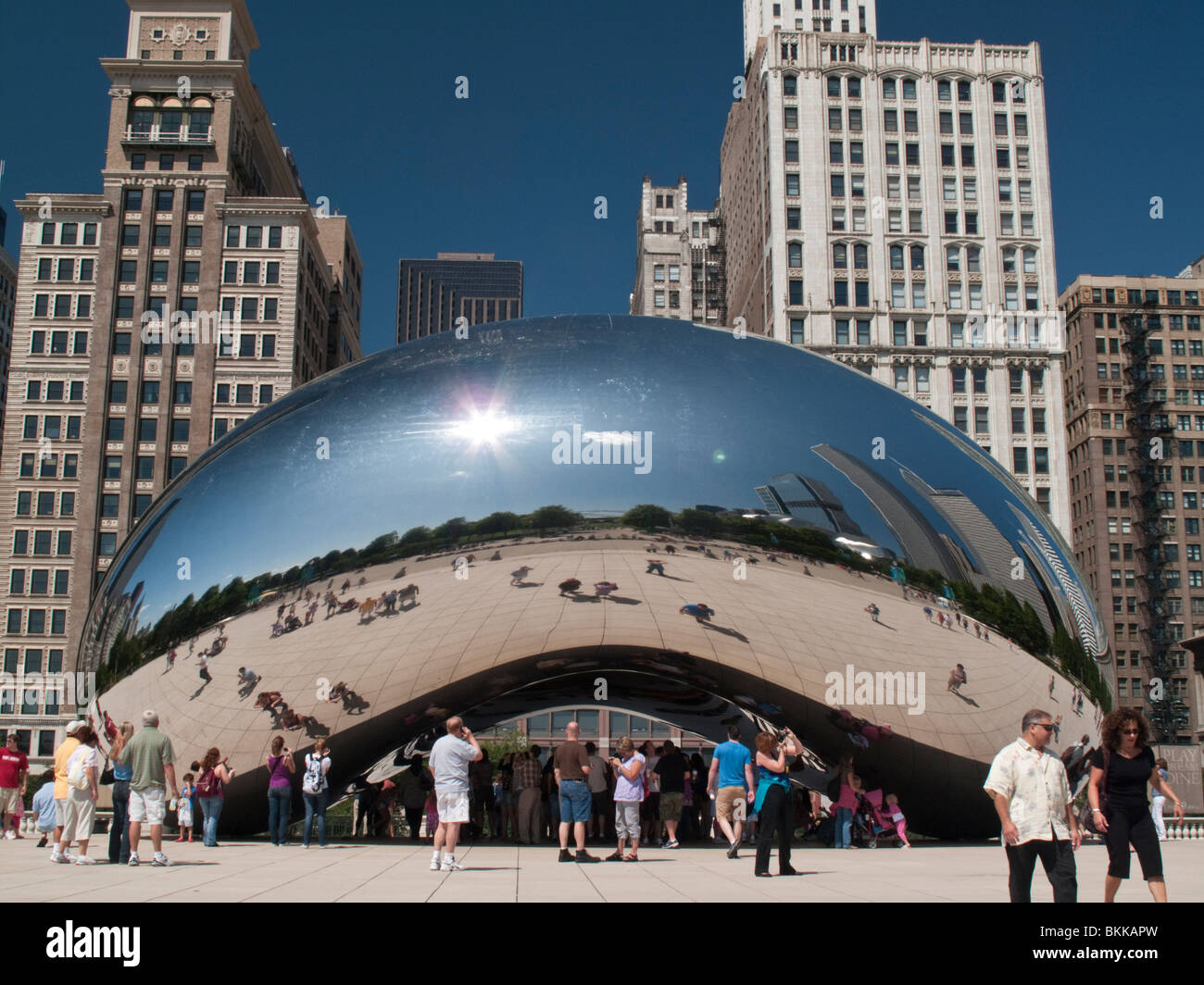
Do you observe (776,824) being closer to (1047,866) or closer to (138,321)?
(1047,866)

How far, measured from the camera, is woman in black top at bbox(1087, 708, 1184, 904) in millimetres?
7184

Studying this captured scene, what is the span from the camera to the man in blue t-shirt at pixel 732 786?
11328 millimetres

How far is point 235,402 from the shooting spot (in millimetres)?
82875

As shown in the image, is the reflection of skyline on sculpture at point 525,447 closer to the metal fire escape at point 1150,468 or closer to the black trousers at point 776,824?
the black trousers at point 776,824

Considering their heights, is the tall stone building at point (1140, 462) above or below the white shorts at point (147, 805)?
above

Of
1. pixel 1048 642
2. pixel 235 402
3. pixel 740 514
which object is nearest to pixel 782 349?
pixel 740 514

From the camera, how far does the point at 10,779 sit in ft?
49.4

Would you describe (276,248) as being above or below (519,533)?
→ above

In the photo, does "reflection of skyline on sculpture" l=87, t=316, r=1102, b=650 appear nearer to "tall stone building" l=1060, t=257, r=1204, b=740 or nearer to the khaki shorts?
the khaki shorts

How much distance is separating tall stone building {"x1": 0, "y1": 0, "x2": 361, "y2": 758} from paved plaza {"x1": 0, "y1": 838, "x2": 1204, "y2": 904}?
2874 inches

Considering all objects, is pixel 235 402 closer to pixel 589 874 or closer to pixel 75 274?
pixel 75 274

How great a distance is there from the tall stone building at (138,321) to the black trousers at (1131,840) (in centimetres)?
7898

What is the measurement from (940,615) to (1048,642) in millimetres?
1472

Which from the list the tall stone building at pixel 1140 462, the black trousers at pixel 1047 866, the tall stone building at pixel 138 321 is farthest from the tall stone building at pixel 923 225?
the black trousers at pixel 1047 866
